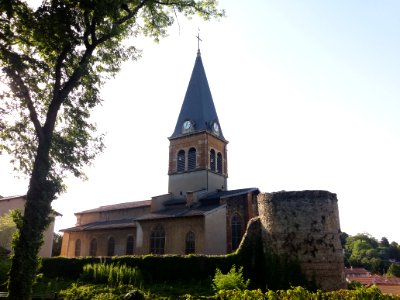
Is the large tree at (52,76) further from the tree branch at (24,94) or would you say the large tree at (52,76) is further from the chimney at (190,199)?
the chimney at (190,199)

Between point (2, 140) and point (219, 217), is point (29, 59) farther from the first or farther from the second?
point (219, 217)

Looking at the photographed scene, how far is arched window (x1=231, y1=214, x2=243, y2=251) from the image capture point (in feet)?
89.1

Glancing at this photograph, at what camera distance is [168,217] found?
28578 mm

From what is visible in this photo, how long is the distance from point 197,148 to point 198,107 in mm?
4856

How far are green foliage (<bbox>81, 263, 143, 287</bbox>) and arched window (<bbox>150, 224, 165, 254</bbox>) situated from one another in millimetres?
7273

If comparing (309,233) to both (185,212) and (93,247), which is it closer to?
(185,212)

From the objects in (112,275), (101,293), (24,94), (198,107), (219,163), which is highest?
(198,107)

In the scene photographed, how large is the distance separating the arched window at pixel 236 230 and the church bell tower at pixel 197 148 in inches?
228

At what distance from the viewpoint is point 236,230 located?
90.2 feet

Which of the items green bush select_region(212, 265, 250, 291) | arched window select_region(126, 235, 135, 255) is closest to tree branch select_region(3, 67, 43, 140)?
green bush select_region(212, 265, 250, 291)

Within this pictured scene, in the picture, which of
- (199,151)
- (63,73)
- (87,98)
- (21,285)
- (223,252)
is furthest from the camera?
(199,151)

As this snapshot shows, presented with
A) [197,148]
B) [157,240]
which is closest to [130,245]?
[157,240]

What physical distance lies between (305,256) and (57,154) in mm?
12809

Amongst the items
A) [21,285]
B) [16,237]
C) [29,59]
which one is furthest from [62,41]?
[21,285]
